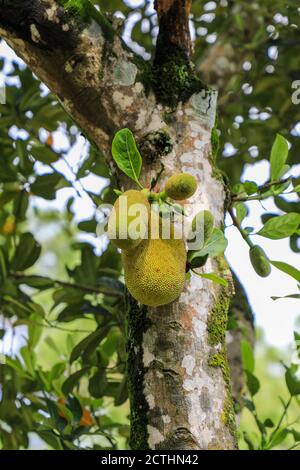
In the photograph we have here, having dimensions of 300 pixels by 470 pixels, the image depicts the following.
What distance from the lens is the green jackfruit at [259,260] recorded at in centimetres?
113

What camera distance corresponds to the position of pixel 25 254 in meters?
1.76

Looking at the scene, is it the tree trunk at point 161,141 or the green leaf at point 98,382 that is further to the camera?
the green leaf at point 98,382

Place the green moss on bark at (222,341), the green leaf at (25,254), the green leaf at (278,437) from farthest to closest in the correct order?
1. the green leaf at (25,254)
2. the green leaf at (278,437)
3. the green moss on bark at (222,341)

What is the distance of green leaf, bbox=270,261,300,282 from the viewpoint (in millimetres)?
1118

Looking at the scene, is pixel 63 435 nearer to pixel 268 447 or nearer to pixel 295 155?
pixel 268 447

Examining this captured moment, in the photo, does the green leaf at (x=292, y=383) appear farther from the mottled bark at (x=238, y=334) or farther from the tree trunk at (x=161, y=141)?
the tree trunk at (x=161, y=141)

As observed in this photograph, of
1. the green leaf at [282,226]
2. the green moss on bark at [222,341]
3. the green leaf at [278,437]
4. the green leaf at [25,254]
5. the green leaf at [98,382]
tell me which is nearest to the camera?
the green moss on bark at [222,341]

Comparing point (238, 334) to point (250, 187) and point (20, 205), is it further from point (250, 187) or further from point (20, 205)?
point (250, 187)

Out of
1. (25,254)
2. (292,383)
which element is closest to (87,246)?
(25,254)

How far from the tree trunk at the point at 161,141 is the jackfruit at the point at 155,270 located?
9cm

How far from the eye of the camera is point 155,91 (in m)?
1.18

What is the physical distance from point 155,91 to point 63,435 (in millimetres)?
749

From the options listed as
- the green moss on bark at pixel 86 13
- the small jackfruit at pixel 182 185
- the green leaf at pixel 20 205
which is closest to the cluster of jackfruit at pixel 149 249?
the small jackfruit at pixel 182 185
